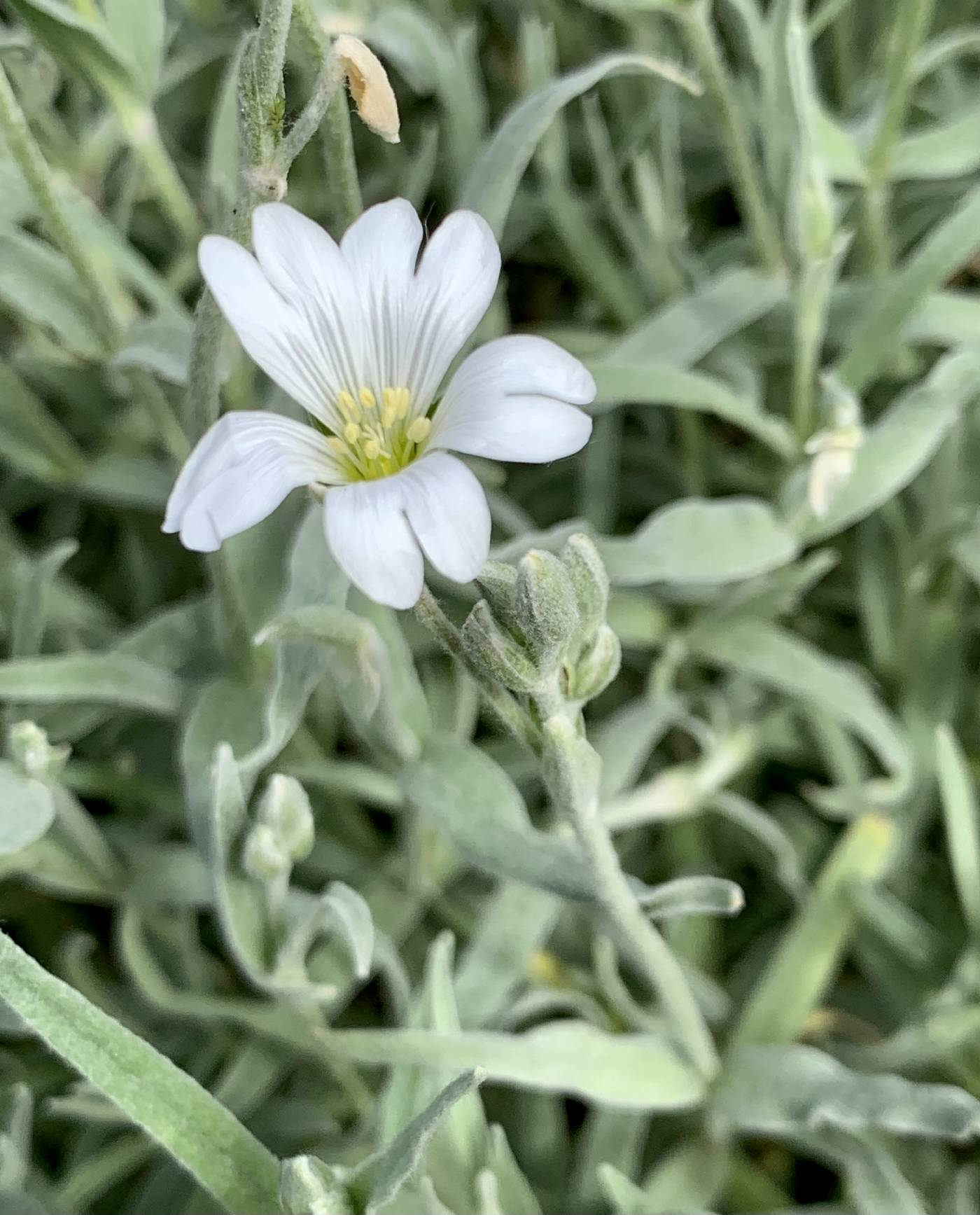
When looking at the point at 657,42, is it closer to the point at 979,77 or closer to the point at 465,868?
the point at 979,77

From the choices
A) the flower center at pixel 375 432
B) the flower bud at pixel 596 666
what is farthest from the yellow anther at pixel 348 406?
the flower bud at pixel 596 666

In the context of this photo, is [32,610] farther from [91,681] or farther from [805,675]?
[805,675]

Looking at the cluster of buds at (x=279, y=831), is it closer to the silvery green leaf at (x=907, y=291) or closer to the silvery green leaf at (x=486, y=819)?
the silvery green leaf at (x=486, y=819)

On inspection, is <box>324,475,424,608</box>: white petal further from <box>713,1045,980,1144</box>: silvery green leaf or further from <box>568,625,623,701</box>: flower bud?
<box>713,1045,980,1144</box>: silvery green leaf

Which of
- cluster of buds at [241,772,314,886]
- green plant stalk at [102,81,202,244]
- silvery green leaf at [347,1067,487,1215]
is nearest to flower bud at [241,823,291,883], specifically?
cluster of buds at [241,772,314,886]

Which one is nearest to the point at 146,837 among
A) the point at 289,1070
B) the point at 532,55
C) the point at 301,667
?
the point at 289,1070

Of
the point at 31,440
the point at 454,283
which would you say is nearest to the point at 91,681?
the point at 31,440
